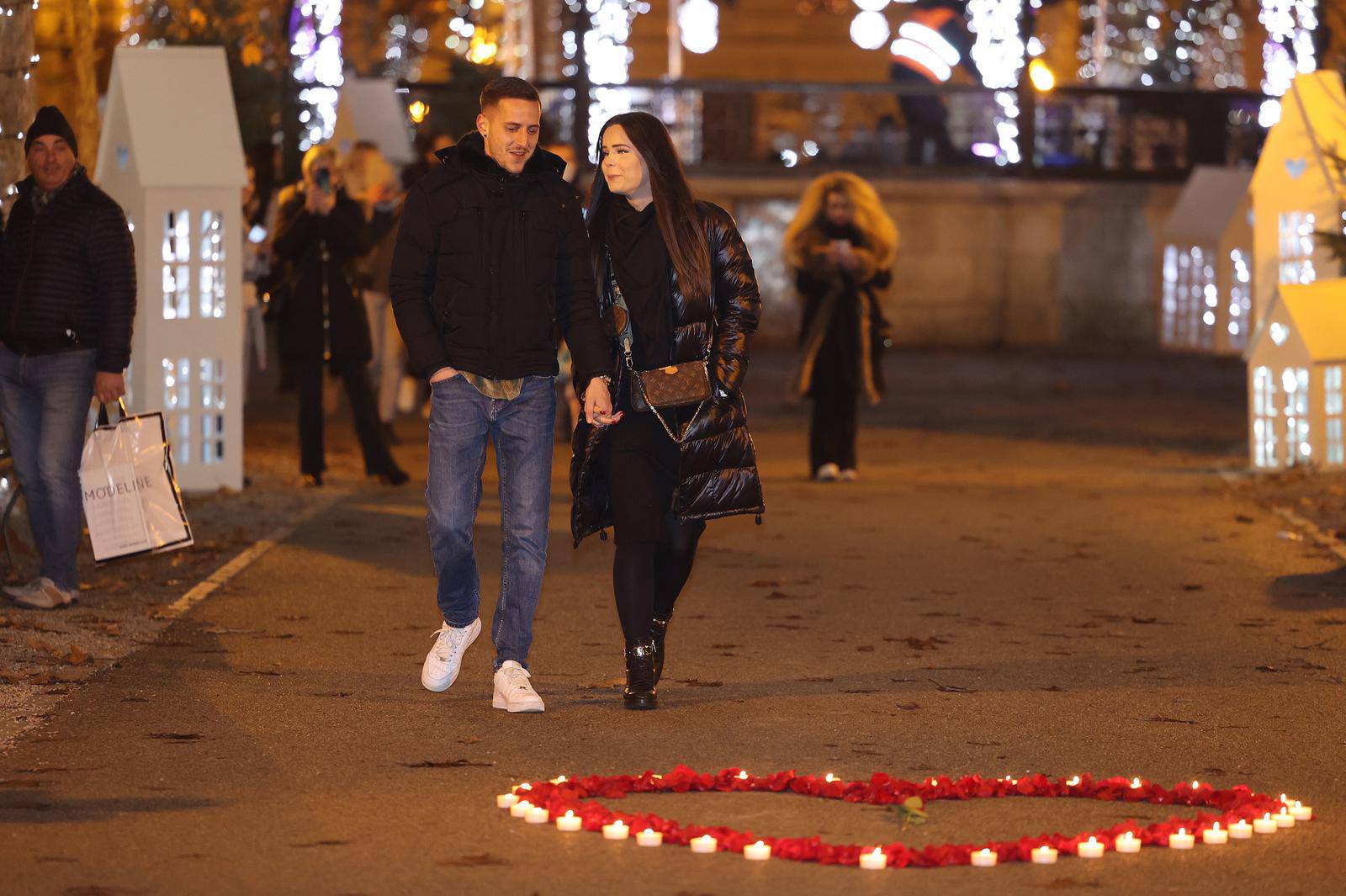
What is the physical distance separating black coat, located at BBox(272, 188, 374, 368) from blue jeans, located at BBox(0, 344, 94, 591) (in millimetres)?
4418

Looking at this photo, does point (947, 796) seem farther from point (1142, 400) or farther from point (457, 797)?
point (1142, 400)

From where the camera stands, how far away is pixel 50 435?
8.84 meters

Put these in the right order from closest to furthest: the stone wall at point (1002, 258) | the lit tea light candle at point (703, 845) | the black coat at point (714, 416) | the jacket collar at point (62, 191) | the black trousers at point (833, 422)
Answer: the lit tea light candle at point (703, 845) → the black coat at point (714, 416) → the jacket collar at point (62, 191) → the black trousers at point (833, 422) → the stone wall at point (1002, 258)

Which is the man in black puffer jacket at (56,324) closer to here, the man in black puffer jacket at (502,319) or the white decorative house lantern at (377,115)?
the man in black puffer jacket at (502,319)

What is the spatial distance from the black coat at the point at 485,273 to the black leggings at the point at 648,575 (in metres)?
0.62

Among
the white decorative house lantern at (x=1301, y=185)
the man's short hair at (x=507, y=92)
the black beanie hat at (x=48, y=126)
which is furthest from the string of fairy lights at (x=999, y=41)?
the man's short hair at (x=507, y=92)

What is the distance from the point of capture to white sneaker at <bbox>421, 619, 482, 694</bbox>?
7.35 m

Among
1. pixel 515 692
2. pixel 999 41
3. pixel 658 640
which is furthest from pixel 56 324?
pixel 999 41

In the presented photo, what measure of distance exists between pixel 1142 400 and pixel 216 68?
1066cm

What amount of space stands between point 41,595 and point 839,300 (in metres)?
6.59

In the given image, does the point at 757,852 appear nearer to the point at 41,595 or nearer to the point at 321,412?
the point at 41,595

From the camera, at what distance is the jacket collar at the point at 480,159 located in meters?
7.01

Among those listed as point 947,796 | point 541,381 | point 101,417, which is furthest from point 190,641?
point 947,796

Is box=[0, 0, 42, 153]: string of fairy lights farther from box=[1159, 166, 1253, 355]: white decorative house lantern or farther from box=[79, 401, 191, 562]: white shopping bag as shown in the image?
box=[1159, 166, 1253, 355]: white decorative house lantern
